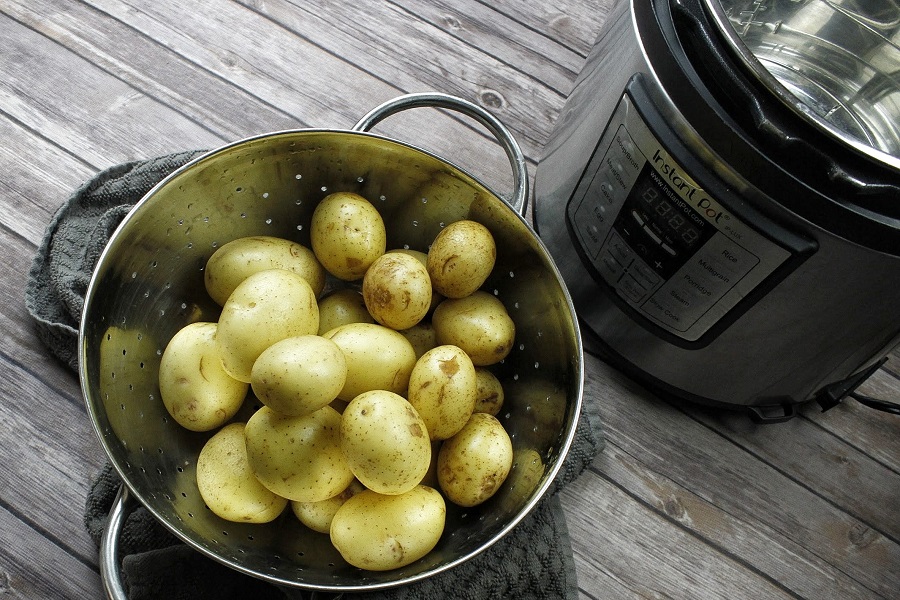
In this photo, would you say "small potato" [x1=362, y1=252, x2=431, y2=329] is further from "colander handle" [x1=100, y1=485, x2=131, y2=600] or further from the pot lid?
the pot lid

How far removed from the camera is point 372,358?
2.05ft

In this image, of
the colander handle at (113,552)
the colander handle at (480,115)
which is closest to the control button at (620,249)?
the colander handle at (480,115)

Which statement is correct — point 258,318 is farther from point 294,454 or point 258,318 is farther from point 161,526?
point 161,526

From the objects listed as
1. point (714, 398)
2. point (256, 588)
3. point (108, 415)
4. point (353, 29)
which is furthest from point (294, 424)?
point (353, 29)

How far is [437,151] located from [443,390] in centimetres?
50

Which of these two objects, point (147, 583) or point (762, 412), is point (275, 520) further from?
point (762, 412)

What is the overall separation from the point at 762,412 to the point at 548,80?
1.89 feet

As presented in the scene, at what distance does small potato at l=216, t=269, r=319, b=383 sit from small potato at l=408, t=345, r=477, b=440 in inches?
4.5

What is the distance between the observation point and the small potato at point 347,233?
0.68 metres

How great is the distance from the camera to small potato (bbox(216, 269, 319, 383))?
0.58 m

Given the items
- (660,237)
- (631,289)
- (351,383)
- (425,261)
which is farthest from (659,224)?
(351,383)

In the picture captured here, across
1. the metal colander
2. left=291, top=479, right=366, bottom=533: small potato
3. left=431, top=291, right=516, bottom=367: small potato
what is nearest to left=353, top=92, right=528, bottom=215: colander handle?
the metal colander

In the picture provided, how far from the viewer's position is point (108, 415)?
0.57 metres

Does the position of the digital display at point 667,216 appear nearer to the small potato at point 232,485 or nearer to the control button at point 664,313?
the control button at point 664,313
